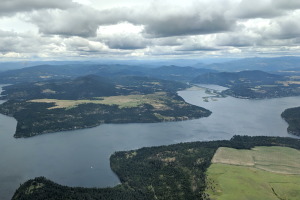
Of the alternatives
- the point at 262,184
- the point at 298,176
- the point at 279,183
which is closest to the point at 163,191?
the point at 262,184

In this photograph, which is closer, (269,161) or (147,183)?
(147,183)

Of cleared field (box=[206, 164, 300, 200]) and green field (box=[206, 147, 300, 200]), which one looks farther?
green field (box=[206, 147, 300, 200])

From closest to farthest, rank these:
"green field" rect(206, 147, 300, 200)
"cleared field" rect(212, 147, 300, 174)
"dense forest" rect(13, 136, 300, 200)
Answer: "dense forest" rect(13, 136, 300, 200) < "green field" rect(206, 147, 300, 200) < "cleared field" rect(212, 147, 300, 174)

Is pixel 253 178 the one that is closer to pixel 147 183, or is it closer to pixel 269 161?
pixel 269 161

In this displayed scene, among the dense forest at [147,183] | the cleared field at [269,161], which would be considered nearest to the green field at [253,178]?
the cleared field at [269,161]

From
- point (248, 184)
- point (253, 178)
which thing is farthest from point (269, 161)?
point (248, 184)

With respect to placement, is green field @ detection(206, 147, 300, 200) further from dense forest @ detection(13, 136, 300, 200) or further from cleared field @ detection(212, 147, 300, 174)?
dense forest @ detection(13, 136, 300, 200)

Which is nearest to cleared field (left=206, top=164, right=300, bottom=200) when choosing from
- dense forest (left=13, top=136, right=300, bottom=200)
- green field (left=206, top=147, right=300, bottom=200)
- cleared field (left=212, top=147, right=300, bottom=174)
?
green field (left=206, top=147, right=300, bottom=200)

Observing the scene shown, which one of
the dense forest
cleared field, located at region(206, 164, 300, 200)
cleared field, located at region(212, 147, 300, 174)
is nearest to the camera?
the dense forest
